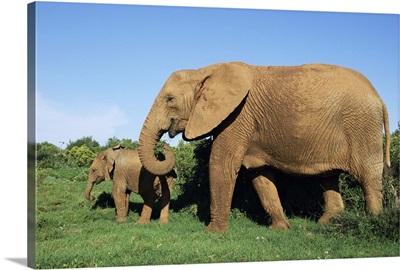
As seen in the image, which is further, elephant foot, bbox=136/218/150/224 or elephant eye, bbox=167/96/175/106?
elephant foot, bbox=136/218/150/224

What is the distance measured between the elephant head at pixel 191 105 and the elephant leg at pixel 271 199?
1.36 meters

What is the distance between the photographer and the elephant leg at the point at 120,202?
10913 mm

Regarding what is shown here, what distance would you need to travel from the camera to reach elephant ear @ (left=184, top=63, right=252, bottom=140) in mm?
9711

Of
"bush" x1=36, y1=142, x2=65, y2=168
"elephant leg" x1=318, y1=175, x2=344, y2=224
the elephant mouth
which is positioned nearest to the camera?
the elephant mouth

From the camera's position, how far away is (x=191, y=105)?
32.7 feet

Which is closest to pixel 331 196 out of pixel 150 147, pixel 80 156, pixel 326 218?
pixel 326 218

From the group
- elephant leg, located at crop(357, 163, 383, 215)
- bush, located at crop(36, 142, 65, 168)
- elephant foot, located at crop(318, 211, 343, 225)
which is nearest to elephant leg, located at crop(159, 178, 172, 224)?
bush, located at crop(36, 142, 65, 168)

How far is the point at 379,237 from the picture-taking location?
9.41 meters

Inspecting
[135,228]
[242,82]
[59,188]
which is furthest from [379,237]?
[59,188]

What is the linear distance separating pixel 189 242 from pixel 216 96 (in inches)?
89.6

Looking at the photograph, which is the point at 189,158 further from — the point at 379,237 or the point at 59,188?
the point at 379,237

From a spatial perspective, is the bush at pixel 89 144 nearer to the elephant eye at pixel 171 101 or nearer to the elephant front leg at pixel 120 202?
the elephant front leg at pixel 120 202

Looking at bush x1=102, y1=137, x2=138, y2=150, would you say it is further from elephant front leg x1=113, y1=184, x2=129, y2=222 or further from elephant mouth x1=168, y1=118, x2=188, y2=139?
elephant mouth x1=168, y1=118, x2=188, y2=139

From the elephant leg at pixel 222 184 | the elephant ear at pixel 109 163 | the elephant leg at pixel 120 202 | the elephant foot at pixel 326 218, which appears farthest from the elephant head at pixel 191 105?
the elephant foot at pixel 326 218
